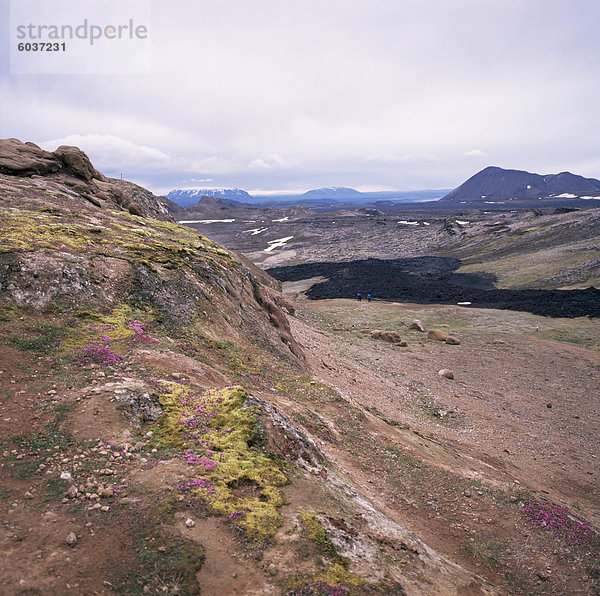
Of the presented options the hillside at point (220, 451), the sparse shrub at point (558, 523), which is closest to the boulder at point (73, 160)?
the hillside at point (220, 451)

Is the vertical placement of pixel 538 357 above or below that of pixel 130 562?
below

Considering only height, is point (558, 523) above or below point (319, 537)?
below

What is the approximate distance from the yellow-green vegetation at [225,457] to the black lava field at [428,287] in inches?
1956

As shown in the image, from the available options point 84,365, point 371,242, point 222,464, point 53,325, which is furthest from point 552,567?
point 371,242

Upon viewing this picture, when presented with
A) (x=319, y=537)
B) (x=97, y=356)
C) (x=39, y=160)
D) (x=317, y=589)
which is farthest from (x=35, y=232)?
(x=317, y=589)

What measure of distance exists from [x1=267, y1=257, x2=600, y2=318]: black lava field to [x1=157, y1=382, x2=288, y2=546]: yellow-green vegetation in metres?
49.7

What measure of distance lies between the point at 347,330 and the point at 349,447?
2659cm

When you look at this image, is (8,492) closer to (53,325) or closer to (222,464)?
(222,464)

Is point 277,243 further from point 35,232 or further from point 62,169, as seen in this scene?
point 35,232

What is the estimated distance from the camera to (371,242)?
Result: 130125mm

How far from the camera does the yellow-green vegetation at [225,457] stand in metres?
7.05

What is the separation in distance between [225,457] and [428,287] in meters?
66.5

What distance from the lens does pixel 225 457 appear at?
8289mm

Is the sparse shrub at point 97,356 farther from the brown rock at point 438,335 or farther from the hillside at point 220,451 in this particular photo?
the brown rock at point 438,335
